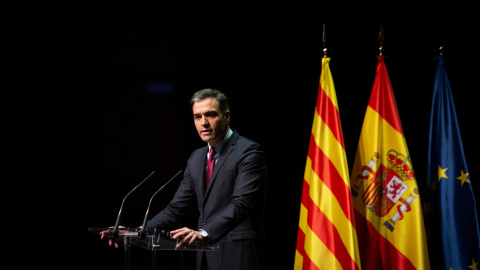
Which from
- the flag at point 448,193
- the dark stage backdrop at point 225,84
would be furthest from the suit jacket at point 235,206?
the flag at point 448,193

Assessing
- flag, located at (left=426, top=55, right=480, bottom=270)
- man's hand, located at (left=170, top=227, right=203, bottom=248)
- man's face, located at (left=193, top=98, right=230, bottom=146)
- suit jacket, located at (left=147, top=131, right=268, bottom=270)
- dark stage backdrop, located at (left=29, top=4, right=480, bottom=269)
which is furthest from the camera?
dark stage backdrop, located at (left=29, top=4, right=480, bottom=269)

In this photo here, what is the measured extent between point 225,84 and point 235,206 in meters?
1.46

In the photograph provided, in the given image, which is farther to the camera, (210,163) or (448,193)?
(448,193)

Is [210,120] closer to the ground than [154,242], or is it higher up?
higher up

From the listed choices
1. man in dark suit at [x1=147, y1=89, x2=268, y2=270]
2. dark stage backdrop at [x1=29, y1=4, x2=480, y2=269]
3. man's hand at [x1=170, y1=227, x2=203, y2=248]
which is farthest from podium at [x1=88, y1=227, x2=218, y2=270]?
dark stage backdrop at [x1=29, y1=4, x2=480, y2=269]

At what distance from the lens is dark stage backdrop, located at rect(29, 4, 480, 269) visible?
3.44 m

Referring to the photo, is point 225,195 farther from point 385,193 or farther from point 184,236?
point 385,193

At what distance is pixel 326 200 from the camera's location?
3182 mm

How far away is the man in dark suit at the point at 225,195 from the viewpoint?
241 cm

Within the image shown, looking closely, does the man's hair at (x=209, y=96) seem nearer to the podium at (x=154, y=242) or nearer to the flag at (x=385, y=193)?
the podium at (x=154, y=242)

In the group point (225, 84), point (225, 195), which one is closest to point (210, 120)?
point (225, 195)

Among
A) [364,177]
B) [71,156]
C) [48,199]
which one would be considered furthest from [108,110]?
[364,177]

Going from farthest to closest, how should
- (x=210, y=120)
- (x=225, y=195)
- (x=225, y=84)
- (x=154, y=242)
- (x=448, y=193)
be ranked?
(x=225, y=84) → (x=448, y=193) → (x=210, y=120) → (x=225, y=195) → (x=154, y=242)

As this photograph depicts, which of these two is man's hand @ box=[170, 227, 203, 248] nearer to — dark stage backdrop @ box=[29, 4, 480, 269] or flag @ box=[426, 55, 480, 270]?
dark stage backdrop @ box=[29, 4, 480, 269]
